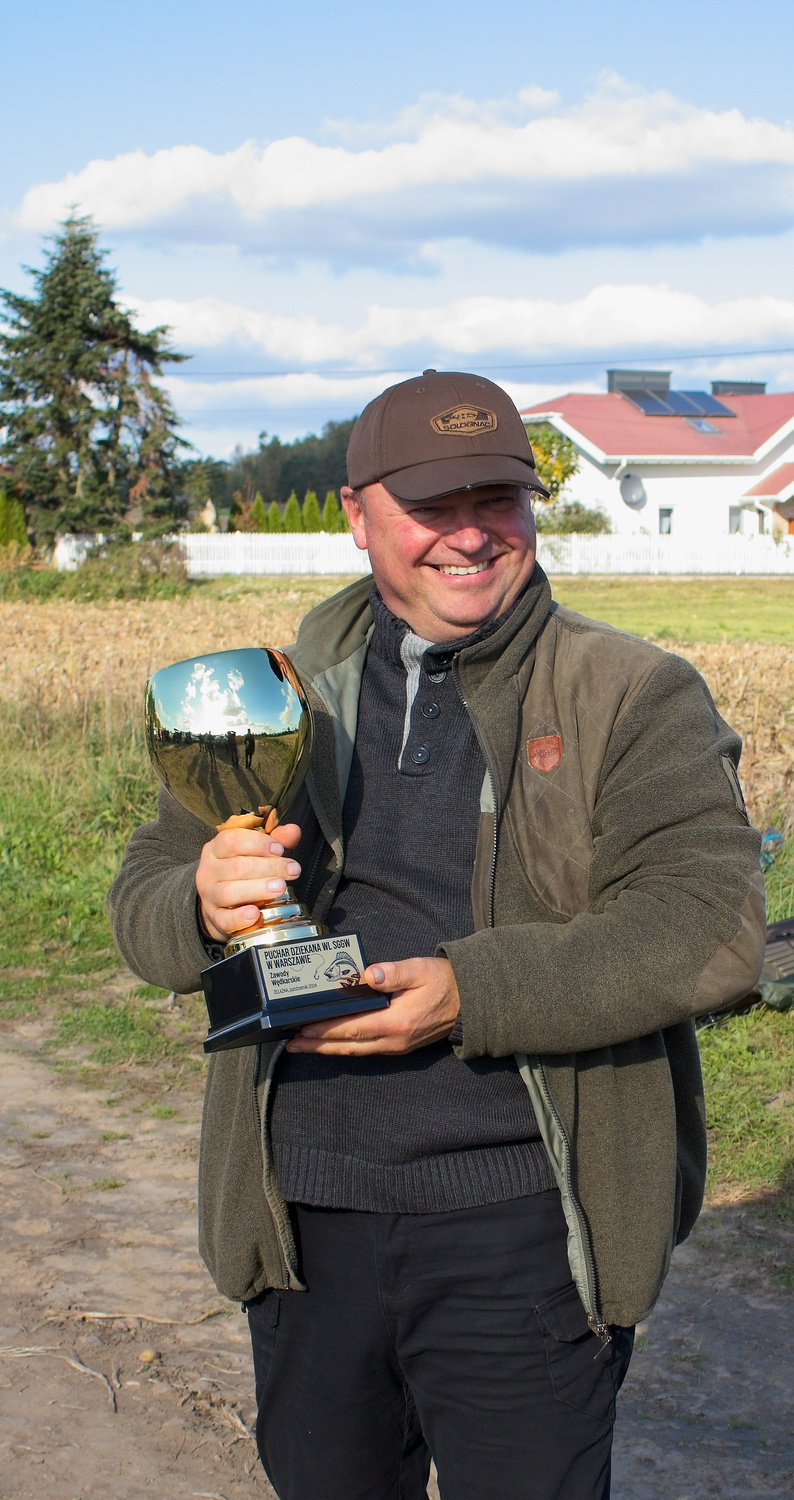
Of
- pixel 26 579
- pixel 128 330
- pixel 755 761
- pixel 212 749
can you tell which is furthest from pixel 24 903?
pixel 128 330

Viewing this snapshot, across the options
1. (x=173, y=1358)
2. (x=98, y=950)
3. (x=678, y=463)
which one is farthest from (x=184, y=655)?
(x=678, y=463)

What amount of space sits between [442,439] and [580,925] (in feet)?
2.34

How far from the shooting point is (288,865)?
1807 millimetres

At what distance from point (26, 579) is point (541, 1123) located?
90.4 ft

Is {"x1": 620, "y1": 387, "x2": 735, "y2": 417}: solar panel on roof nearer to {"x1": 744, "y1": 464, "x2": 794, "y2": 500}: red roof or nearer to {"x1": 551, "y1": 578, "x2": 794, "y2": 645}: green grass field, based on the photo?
{"x1": 744, "y1": 464, "x2": 794, "y2": 500}: red roof

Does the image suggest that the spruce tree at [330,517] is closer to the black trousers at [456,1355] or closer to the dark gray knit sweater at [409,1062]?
the dark gray knit sweater at [409,1062]

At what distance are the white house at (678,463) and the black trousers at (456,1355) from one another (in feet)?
157

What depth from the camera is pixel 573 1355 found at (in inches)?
74.3

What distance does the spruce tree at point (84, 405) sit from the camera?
40.8m

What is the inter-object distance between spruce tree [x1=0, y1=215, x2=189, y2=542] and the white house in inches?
554

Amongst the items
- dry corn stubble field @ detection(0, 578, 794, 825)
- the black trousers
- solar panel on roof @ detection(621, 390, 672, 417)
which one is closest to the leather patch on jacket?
the black trousers

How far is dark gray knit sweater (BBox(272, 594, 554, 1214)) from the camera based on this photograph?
1910 millimetres

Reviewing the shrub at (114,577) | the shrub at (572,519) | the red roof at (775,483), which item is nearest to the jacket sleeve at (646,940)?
the shrub at (114,577)

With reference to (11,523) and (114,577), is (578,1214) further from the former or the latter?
(11,523)
